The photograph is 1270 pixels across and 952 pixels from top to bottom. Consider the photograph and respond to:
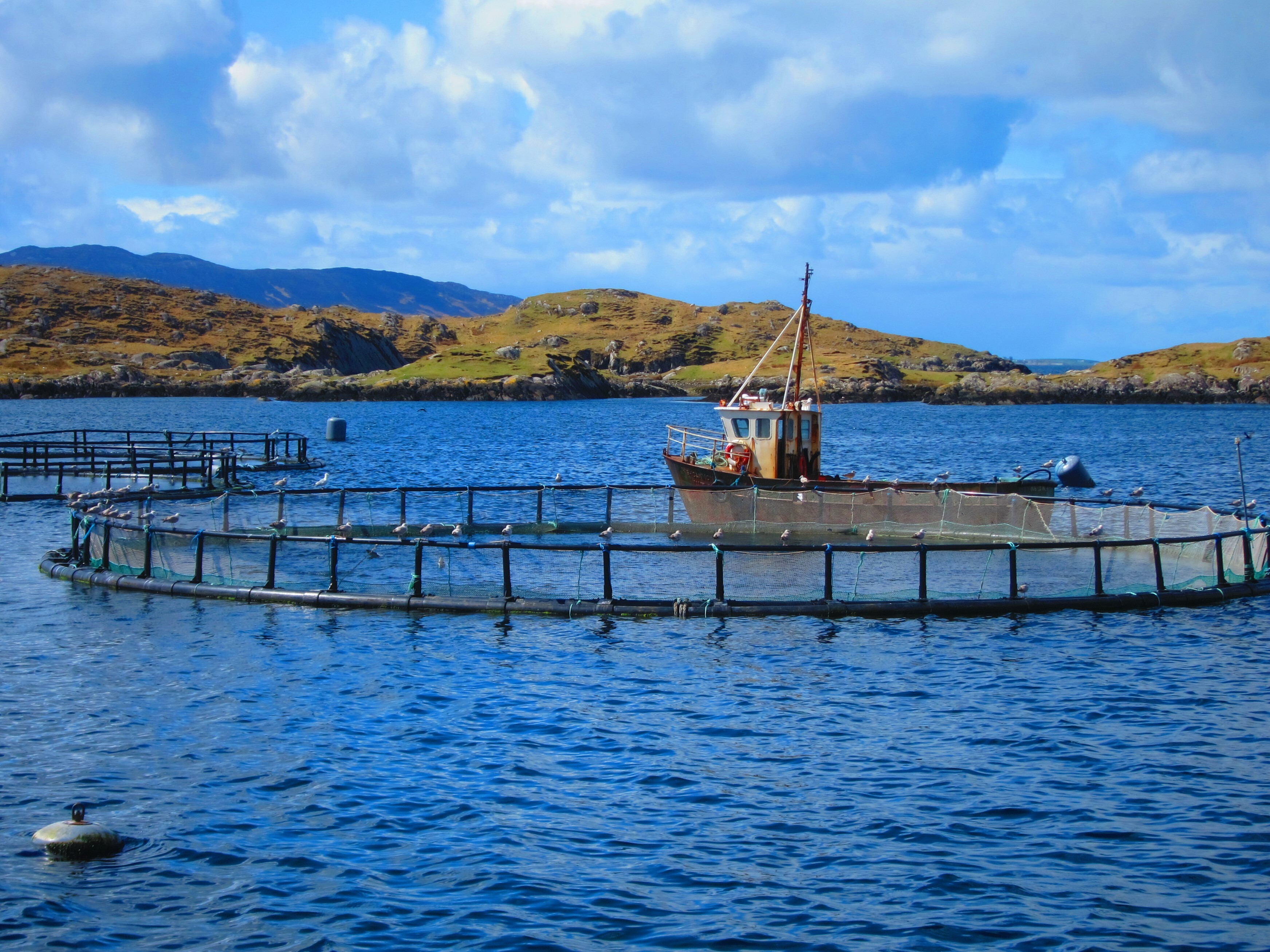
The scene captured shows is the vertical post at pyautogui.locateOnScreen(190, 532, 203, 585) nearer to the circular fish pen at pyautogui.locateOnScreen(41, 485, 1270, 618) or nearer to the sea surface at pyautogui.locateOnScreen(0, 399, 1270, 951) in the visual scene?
the circular fish pen at pyautogui.locateOnScreen(41, 485, 1270, 618)

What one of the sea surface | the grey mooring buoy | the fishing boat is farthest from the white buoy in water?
the grey mooring buoy

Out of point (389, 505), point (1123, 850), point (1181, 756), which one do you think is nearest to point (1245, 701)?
point (1181, 756)

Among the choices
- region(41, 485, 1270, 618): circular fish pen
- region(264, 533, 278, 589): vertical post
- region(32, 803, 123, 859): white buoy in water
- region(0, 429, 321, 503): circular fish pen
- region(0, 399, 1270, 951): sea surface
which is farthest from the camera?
region(0, 429, 321, 503): circular fish pen

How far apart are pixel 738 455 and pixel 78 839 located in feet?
95.3

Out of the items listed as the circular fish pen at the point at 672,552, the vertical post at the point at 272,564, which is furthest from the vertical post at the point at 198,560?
the vertical post at the point at 272,564

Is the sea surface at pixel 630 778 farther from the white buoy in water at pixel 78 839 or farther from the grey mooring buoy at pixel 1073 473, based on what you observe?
the grey mooring buoy at pixel 1073 473

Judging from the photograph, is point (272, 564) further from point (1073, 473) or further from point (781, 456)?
point (1073, 473)

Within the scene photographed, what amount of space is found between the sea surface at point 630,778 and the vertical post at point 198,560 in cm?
84

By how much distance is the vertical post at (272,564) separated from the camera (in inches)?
1006

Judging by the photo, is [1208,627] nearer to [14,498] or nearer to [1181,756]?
[1181,756]

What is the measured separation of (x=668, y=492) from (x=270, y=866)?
22.4 m

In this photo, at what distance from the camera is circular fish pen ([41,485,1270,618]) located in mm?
25109

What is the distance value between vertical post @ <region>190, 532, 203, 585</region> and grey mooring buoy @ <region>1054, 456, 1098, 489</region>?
1430 inches

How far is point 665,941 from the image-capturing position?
1148cm
